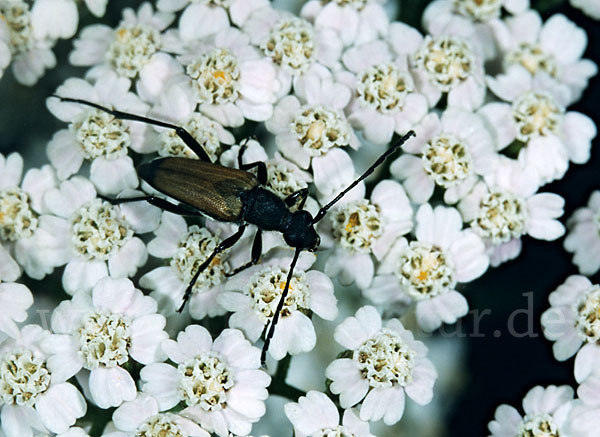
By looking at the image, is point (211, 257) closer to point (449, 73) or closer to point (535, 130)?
point (449, 73)

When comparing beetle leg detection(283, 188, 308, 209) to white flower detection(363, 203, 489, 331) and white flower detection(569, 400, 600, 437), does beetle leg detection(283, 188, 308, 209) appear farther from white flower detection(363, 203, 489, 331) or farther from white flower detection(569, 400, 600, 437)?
white flower detection(569, 400, 600, 437)

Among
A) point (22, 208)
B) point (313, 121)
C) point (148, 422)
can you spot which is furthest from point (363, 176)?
point (22, 208)

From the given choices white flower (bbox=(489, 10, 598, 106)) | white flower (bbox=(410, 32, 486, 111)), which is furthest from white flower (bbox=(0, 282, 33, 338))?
white flower (bbox=(489, 10, 598, 106))

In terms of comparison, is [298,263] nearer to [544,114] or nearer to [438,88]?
[438,88]

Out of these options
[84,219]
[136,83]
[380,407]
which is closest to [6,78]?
[136,83]

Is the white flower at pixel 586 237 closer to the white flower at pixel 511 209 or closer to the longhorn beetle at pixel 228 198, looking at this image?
the white flower at pixel 511 209

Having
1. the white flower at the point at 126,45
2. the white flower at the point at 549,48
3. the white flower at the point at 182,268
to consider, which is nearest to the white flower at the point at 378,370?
the white flower at the point at 182,268
